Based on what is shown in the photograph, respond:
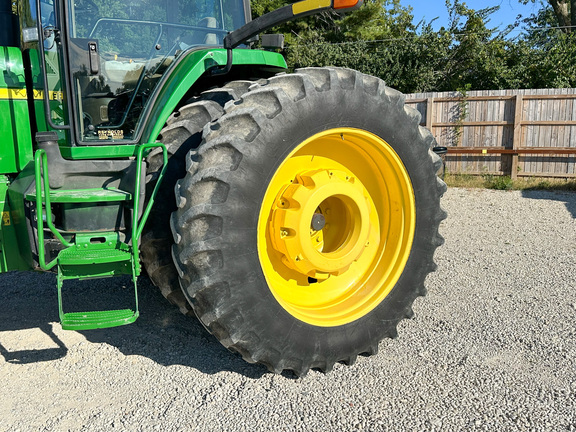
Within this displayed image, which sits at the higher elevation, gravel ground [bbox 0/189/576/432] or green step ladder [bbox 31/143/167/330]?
green step ladder [bbox 31/143/167/330]

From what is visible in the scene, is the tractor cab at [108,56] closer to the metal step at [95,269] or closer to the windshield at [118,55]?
the windshield at [118,55]

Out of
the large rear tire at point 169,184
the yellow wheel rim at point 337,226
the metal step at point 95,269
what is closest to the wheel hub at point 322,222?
the yellow wheel rim at point 337,226

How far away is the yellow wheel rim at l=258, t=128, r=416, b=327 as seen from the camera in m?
2.83

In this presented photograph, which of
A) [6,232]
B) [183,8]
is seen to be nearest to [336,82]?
[183,8]

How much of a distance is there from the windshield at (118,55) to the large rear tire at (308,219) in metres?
0.70

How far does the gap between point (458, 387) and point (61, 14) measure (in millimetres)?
2798

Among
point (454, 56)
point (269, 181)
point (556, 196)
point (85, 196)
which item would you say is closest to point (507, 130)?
point (556, 196)

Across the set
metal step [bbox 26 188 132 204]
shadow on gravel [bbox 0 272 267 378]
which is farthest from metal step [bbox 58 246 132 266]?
shadow on gravel [bbox 0 272 267 378]

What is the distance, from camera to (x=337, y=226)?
3.25 metres

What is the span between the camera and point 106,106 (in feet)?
9.59

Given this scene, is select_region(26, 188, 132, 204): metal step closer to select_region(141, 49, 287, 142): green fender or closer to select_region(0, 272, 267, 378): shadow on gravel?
select_region(141, 49, 287, 142): green fender

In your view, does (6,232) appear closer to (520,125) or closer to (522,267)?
(522,267)

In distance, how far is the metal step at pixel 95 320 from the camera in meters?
2.43

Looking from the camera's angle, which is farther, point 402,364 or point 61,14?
point 402,364
